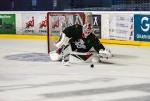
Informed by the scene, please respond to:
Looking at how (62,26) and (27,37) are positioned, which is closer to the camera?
(62,26)

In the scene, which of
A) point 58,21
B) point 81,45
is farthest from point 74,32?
point 58,21

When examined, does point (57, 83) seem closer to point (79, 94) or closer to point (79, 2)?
point (79, 94)

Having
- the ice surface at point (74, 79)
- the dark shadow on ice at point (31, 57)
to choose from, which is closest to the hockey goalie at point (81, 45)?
the ice surface at point (74, 79)

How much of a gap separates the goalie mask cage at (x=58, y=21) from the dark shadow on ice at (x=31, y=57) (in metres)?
0.41

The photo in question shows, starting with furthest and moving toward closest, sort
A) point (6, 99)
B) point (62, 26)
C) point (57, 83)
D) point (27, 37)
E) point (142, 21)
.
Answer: point (27, 37), point (142, 21), point (62, 26), point (57, 83), point (6, 99)

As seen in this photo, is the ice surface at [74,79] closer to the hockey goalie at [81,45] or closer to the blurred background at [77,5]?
the hockey goalie at [81,45]

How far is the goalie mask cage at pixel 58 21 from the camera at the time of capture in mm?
12109

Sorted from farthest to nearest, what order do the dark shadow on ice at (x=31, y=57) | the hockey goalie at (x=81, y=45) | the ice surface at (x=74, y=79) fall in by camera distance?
1. the dark shadow on ice at (x=31, y=57)
2. the hockey goalie at (x=81, y=45)
3. the ice surface at (x=74, y=79)

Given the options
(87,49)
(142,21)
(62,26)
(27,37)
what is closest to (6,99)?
(87,49)

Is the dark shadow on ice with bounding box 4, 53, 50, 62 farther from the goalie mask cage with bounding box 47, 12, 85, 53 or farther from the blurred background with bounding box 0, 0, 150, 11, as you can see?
the blurred background with bounding box 0, 0, 150, 11

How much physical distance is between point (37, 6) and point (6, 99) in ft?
51.7

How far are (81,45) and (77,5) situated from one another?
34.3ft

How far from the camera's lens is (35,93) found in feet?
23.6

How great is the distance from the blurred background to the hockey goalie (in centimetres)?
690
